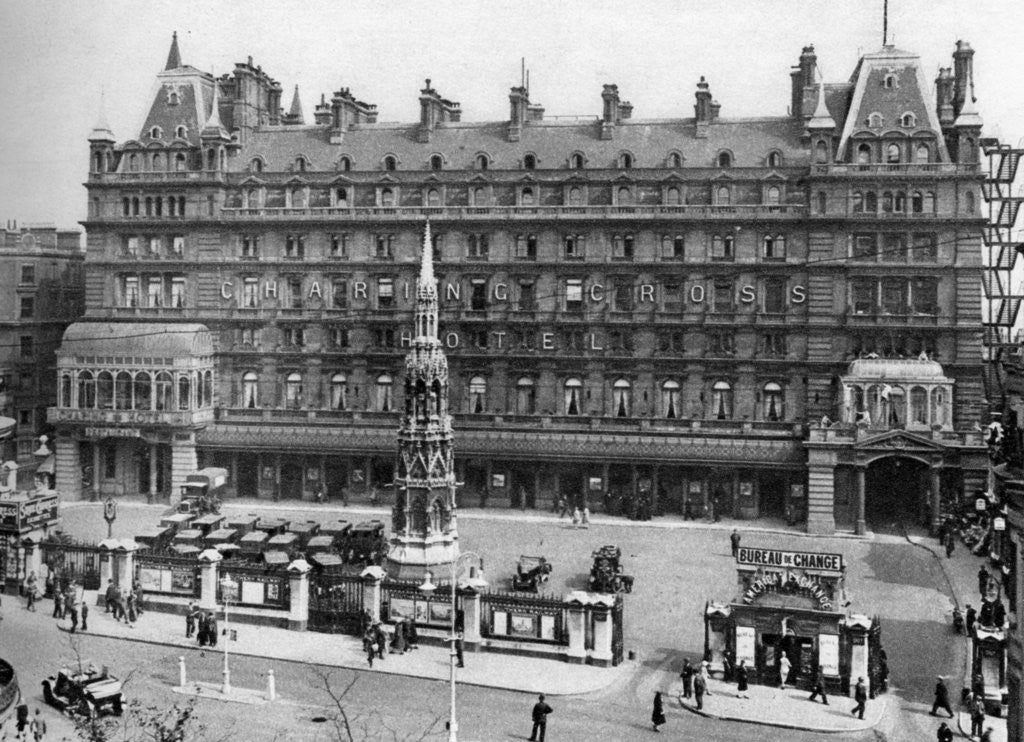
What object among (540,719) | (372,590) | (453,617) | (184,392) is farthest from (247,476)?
(540,719)

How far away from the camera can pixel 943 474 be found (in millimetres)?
56812

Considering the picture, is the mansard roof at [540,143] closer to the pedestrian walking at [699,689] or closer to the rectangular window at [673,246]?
the rectangular window at [673,246]

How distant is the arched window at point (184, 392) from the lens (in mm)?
63844

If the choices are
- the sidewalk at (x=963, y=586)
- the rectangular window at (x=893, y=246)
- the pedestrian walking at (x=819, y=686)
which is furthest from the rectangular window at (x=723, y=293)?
the pedestrian walking at (x=819, y=686)

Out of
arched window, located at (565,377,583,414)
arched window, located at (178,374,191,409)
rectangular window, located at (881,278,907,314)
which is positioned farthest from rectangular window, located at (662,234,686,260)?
arched window, located at (178,374,191,409)

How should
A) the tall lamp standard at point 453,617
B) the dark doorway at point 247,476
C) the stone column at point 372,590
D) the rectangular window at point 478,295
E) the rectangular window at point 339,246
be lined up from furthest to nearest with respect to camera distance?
1. the rectangular window at point 339,246
2. the dark doorway at point 247,476
3. the rectangular window at point 478,295
4. the stone column at point 372,590
5. the tall lamp standard at point 453,617

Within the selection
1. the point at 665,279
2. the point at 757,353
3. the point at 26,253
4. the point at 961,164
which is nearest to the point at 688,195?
the point at 665,279

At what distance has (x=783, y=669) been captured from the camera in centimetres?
3425

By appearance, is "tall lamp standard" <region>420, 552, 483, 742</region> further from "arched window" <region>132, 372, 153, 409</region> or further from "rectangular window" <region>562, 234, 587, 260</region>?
"arched window" <region>132, 372, 153, 409</region>

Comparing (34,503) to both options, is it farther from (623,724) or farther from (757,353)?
(757,353)

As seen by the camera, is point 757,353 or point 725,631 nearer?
point 725,631

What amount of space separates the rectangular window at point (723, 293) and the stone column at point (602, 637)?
1186 inches

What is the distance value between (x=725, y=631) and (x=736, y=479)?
2623 cm

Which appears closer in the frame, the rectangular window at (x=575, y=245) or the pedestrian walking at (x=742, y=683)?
the pedestrian walking at (x=742, y=683)
